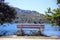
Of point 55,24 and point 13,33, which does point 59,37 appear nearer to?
point 55,24

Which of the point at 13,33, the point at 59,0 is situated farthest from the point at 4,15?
the point at 59,0

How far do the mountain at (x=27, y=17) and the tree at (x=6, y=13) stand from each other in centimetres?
24

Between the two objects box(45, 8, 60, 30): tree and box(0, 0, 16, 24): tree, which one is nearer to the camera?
box(45, 8, 60, 30): tree

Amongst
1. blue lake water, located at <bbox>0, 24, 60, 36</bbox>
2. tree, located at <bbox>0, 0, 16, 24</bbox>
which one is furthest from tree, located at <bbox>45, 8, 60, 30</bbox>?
tree, located at <bbox>0, 0, 16, 24</bbox>

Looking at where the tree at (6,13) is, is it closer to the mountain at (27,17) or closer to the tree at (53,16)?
the mountain at (27,17)

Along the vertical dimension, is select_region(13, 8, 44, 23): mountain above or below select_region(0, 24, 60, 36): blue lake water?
above

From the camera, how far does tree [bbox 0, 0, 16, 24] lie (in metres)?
7.52

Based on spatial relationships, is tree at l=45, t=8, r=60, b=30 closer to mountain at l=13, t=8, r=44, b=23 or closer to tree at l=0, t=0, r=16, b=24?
mountain at l=13, t=8, r=44, b=23

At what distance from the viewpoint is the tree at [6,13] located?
296 inches

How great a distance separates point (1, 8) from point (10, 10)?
369 millimetres

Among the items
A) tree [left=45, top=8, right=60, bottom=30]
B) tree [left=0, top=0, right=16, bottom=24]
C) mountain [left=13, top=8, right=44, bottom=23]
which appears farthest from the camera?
tree [left=0, top=0, right=16, bottom=24]

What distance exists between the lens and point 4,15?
24.8ft

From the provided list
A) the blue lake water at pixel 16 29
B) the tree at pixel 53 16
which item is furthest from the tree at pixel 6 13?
the tree at pixel 53 16

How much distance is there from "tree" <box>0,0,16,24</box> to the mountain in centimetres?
24
